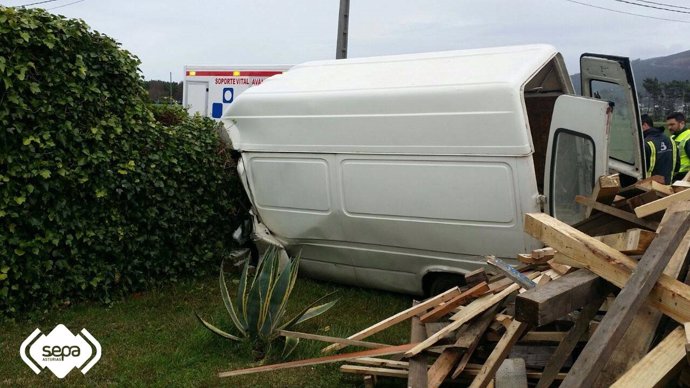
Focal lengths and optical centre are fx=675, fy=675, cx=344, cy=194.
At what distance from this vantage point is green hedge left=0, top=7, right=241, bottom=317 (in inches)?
241

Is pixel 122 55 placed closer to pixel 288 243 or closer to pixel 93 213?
pixel 93 213

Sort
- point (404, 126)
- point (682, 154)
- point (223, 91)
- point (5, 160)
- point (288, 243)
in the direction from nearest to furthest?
point (5, 160) < point (404, 126) < point (288, 243) < point (682, 154) < point (223, 91)

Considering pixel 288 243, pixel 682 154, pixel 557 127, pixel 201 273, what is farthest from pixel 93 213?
pixel 682 154

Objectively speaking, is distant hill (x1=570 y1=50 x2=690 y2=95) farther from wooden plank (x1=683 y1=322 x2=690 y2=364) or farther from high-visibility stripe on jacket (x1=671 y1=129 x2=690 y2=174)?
wooden plank (x1=683 y1=322 x2=690 y2=364)

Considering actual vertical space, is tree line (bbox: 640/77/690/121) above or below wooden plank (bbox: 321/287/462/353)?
above

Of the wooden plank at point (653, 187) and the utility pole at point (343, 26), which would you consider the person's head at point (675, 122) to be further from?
the utility pole at point (343, 26)

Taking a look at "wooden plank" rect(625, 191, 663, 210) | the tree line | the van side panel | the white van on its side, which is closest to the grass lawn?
the white van on its side

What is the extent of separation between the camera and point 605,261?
3.86 metres

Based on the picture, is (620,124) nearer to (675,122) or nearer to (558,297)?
(558,297)

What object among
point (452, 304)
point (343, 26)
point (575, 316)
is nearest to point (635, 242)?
point (575, 316)

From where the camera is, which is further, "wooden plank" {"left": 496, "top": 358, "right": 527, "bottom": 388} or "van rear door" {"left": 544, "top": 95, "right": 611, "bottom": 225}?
"van rear door" {"left": 544, "top": 95, "right": 611, "bottom": 225}

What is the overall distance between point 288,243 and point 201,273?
1079 mm

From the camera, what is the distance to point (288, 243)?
7660mm

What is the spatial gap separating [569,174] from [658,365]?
3.10m
